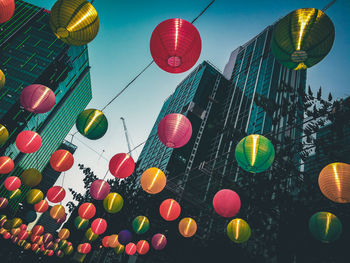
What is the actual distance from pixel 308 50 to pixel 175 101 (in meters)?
57.1

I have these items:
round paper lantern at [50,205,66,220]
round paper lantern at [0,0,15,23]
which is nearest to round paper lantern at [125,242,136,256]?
round paper lantern at [50,205,66,220]

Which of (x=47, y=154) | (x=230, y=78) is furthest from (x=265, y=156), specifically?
(x=47, y=154)

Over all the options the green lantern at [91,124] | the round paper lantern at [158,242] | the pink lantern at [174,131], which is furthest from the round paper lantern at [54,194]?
the pink lantern at [174,131]

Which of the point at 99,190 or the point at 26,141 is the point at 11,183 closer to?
the point at 26,141

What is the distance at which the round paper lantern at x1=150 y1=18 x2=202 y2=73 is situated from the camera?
2.73 meters

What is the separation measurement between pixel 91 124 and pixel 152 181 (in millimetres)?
1863

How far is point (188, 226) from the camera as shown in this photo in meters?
6.20

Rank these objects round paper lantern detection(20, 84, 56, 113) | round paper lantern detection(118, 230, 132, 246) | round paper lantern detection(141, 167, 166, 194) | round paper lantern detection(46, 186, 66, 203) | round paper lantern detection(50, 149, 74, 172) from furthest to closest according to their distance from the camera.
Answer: round paper lantern detection(118, 230, 132, 246), round paper lantern detection(46, 186, 66, 203), round paper lantern detection(50, 149, 74, 172), round paper lantern detection(141, 167, 166, 194), round paper lantern detection(20, 84, 56, 113)

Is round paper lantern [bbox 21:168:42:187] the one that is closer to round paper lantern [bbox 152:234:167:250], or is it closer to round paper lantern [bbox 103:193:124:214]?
round paper lantern [bbox 103:193:124:214]

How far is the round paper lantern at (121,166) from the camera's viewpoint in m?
4.88

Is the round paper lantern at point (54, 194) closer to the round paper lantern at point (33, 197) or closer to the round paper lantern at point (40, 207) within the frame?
the round paper lantern at point (33, 197)

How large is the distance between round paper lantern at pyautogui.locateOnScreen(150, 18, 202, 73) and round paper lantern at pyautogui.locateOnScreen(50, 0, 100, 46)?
3.32 ft

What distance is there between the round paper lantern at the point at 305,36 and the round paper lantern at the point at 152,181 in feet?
11.7

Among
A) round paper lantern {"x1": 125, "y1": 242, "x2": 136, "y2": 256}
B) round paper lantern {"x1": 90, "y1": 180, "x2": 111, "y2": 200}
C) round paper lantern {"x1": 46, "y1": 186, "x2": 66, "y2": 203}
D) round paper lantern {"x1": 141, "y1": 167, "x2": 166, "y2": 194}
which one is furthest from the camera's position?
round paper lantern {"x1": 125, "y1": 242, "x2": 136, "y2": 256}
